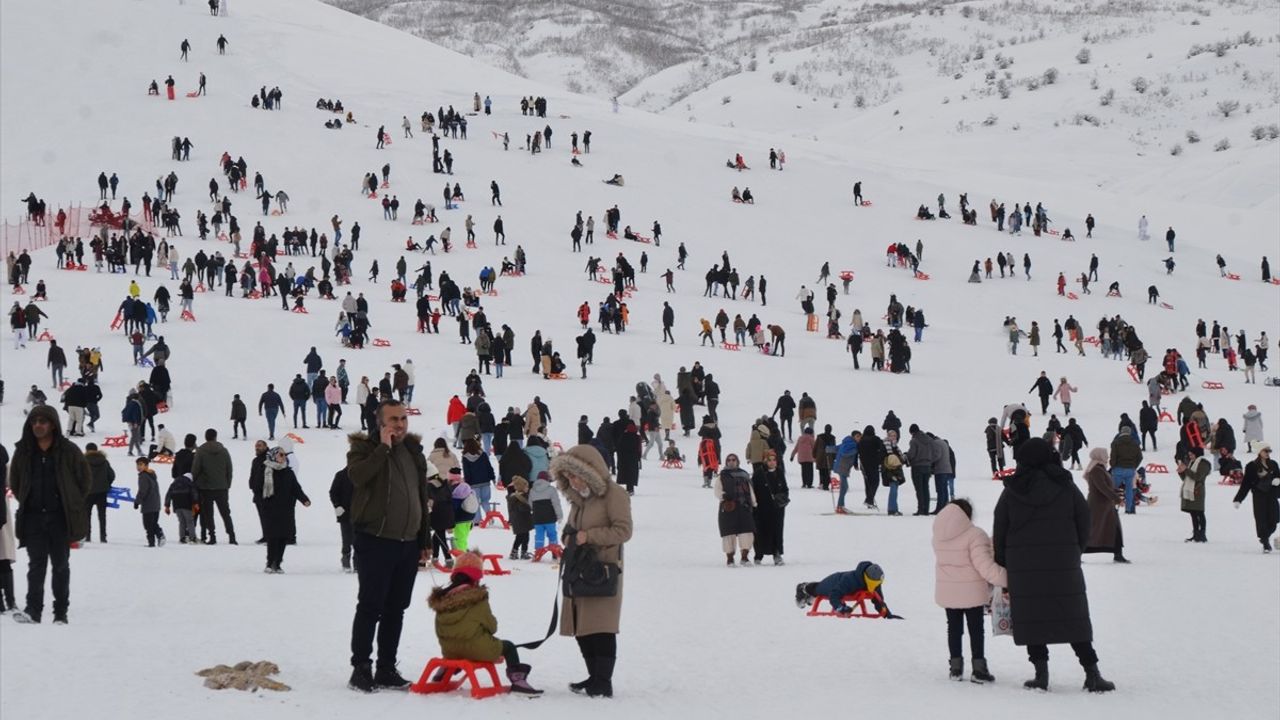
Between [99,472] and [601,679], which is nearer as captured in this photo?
[601,679]

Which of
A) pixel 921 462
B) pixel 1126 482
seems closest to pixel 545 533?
pixel 921 462

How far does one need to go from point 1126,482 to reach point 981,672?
12.3m

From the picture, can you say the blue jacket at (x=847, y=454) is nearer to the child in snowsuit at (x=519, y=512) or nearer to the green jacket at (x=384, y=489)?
the child in snowsuit at (x=519, y=512)

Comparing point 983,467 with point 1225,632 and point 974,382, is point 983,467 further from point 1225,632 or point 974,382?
point 1225,632

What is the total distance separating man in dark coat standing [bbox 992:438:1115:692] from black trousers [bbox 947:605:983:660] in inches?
17.1

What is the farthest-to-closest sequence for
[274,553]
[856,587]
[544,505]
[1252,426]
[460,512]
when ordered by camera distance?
1. [1252,426]
2. [544,505]
3. [460,512]
4. [274,553]
5. [856,587]

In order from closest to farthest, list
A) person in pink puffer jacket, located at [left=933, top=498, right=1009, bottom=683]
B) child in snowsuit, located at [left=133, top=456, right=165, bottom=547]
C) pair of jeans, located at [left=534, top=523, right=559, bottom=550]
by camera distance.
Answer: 1. person in pink puffer jacket, located at [left=933, top=498, right=1009, bottom=683]
2. pair of jeans, located at [left=534, top=523, right=559, bottom=550]
3. child in snowsuit, located at [left=133, top=456, right=165, bottom=547]

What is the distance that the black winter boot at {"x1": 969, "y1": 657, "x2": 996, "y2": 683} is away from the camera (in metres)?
8.80

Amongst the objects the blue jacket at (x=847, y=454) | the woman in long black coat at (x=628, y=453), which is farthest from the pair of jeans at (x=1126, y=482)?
the woman in long black coat at (x=628, y=453)

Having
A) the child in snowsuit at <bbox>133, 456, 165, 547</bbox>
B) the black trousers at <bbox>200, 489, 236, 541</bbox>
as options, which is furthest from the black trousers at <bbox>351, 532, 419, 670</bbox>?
the black trousers at <bbox>200, 489, 236, 541</bbox>

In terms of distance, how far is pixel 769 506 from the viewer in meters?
15.1

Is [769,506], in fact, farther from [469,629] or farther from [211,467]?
[469,629]

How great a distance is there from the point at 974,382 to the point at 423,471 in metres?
28.4

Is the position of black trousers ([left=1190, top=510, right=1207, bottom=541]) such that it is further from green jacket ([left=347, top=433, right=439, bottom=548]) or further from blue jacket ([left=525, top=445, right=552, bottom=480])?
green jacket ([left=347, top=433, right=439, bottom=548])
